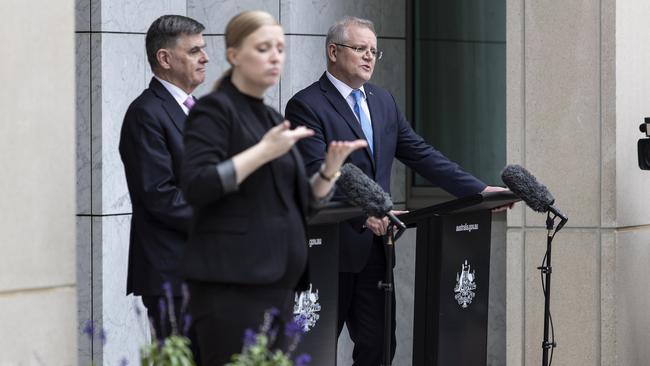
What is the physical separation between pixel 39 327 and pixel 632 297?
179 inches

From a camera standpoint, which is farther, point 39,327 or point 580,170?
point 580,170

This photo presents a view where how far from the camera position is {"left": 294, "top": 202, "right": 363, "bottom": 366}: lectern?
244 inches

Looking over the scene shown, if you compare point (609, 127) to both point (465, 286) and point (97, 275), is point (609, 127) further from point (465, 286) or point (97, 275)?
point (97, 275)

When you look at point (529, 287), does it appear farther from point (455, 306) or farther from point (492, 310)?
point (455, 306)

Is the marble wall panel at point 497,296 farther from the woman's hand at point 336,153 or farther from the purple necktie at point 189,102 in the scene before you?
the woman's hand at point 336,153

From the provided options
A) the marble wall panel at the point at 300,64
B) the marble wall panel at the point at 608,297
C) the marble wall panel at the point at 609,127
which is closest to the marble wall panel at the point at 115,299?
the marble wall panel at the point at 300,64

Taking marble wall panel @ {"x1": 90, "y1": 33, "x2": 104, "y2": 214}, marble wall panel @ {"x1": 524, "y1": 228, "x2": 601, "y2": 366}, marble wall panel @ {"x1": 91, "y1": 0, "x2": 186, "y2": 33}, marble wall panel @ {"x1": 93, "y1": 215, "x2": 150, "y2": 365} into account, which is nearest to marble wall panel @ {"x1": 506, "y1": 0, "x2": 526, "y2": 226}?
marble wall panel @ {"x1": 524, "y1": 228, "x2": 601, "y2": 366}

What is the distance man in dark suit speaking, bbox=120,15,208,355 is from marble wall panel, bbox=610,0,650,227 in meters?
3.45

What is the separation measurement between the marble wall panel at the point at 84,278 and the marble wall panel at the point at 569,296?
9.26 ft

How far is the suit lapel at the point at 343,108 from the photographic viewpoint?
266 inches

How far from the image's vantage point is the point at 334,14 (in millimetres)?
9312

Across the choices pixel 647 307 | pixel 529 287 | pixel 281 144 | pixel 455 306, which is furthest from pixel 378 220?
pixel 647 307

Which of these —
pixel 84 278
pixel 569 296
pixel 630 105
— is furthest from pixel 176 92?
pixel 630 105

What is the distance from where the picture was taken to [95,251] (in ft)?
27.2
